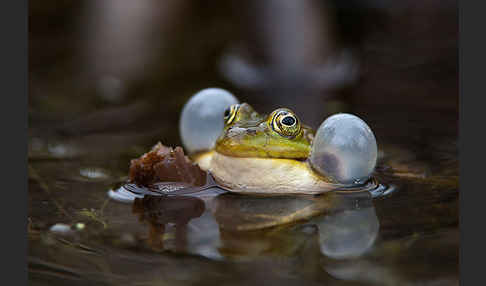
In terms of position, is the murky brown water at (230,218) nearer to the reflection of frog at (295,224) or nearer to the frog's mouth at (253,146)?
the reflection of frog at (295,224)

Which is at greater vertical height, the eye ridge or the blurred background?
the blurred background

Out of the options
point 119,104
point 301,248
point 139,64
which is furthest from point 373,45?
point 301,248

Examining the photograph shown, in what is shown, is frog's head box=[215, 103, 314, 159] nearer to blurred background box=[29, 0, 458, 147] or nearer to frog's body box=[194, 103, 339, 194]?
frog's body box=[194, 103, 339, 194]

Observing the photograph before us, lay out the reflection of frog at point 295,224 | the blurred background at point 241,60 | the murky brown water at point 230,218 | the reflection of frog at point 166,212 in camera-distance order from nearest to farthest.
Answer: the murky brown water at point 230,218
the reflection of frog at point 295,224
the reflection of frog at point 166,212
the blurred background at point 241,60

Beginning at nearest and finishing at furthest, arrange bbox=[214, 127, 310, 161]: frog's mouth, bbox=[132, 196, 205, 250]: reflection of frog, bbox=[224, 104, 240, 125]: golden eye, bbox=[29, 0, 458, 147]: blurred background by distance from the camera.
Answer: bbox=[132, 196, 205, 250]: reflection of frog, bbox=[214, 127, 310, 161]: frog's mouth, bbox=[224, 104, 240, 125]: golden eye, bbox=[29, 0, 458, 147]: blurred background

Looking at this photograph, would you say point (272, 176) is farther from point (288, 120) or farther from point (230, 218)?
point (230, 218)

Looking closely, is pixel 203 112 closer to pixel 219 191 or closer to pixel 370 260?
pixel 219 191

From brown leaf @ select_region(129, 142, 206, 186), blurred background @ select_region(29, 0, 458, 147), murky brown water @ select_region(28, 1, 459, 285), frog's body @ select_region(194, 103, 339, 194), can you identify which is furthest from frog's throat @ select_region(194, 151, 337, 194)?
blurred background @ select_region(29, 0, 458, 147)

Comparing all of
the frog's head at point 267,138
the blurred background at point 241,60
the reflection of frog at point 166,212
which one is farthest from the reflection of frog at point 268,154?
the blurred background at point 241,60

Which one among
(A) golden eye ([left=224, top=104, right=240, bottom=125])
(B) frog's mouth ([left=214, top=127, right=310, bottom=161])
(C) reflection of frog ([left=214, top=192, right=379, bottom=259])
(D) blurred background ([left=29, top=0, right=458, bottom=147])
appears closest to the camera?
(C) reflection of frog ([left=214, top=192, right=379, bottom=259])

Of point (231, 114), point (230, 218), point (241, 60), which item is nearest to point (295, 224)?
point (230, 218)
